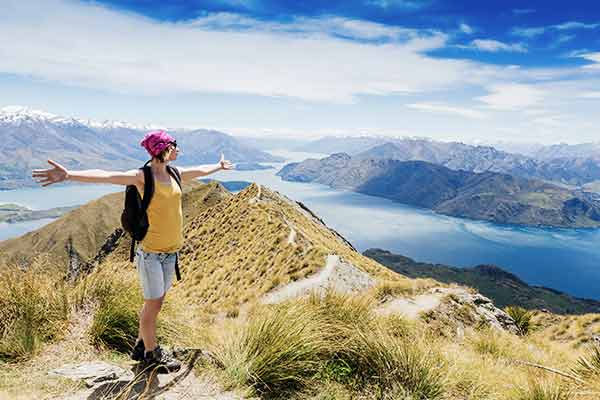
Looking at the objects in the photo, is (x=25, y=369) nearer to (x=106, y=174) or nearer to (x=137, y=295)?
(x=137, y=295)

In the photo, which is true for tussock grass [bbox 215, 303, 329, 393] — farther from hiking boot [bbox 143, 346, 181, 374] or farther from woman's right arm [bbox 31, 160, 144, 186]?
woman's right arm [bbox 31, 160, 144, 186]

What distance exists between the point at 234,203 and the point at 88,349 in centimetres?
4581

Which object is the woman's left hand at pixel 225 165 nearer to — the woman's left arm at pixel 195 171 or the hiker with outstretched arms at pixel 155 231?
the woman's left arm at pixel 195 171

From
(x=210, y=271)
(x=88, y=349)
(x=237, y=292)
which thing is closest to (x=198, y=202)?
(x=210, y=271)

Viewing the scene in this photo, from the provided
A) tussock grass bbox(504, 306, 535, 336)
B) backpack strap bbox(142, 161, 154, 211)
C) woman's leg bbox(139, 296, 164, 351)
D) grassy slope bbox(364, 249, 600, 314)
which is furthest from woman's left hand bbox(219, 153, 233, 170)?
grassy slope bbox(364, 249, 600, 314)

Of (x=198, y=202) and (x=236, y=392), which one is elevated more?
(x=236, y=392)

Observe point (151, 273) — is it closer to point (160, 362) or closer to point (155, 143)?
point (160, 362)

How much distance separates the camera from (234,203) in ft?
167

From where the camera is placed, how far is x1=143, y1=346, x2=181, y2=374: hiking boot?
198 inches

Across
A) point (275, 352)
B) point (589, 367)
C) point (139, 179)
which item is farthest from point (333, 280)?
point (139, 179)

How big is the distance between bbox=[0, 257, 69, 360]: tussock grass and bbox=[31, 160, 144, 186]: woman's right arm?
98.7 inches

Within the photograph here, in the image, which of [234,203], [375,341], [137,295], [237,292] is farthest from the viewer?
[234,203]

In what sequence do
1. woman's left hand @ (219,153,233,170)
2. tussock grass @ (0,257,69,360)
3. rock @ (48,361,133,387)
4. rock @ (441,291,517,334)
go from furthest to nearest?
rock @ (441,291,517,334)
woman's left hand @ (219,153,233,170)
tussock grass @ (0,257,69,360)
rock @ (48,361,133,387)

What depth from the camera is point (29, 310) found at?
19.3 feet
